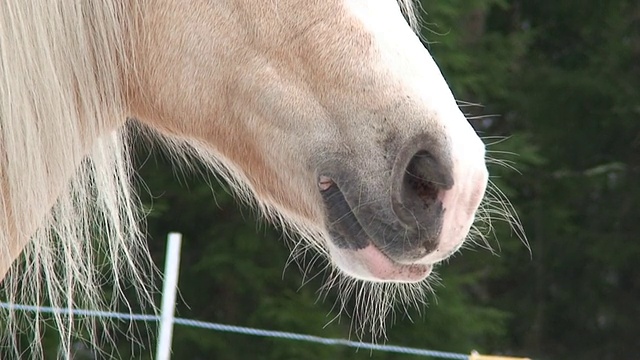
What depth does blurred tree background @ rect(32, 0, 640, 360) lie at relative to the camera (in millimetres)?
4090

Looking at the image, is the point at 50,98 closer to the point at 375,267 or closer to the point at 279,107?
the point at 279,107

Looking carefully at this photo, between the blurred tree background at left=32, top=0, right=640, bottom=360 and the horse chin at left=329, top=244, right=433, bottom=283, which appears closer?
the horse chin at left=329, top=244, right=433, bottom=283

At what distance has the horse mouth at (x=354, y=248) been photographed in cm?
121

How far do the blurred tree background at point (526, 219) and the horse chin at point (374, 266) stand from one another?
2761 millimetres

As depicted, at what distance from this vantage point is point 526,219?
5.41 m

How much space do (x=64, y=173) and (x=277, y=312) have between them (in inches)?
108

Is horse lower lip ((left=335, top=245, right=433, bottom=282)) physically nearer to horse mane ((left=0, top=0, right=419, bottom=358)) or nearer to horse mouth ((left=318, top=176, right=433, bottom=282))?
horse mouth ((left=318, top=176, right=433, bottom=282))

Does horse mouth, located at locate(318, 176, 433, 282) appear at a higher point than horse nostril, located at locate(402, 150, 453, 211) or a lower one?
lower

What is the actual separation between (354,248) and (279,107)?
0.21m

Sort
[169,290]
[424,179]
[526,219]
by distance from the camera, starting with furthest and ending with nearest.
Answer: [526,219] → [169,290] → [424,179]

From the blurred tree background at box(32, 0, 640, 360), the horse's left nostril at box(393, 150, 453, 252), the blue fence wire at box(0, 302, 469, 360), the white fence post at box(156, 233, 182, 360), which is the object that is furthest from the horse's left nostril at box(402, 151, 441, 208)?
the blurred tree background at box(32, 0, 640, 360)

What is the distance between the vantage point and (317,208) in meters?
1.25

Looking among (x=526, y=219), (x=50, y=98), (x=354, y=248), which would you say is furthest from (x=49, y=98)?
(x=526, y=219)

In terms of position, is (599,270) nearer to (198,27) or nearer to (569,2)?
(569,2)
